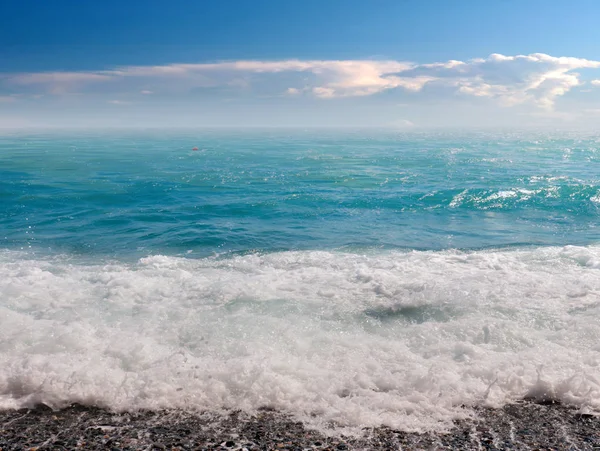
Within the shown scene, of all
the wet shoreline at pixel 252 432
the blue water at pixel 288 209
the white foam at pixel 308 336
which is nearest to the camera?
the wet shoreline at pixel 252 432

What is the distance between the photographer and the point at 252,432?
6297mm

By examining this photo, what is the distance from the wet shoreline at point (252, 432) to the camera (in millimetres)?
5961

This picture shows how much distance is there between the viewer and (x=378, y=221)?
905 inches

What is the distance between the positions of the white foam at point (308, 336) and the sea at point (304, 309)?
0.04 metres

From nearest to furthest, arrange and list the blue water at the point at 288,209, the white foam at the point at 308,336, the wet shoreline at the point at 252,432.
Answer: the wet shoreline at the point at 252,432, the white foam at the point at 308,336, the blue water at the point at 288,209

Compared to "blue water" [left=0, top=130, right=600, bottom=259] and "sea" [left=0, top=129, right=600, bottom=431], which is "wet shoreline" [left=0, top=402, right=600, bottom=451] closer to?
"sea" [left=0, top=129, right=600, bottom=431]

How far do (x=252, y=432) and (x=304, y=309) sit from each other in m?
5.01

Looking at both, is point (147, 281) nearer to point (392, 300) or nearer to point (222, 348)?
point (222, 348)

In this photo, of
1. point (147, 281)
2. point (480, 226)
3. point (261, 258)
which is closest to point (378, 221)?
point (480, 226)

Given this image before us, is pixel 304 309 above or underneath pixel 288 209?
underneath

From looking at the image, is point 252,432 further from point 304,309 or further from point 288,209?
point 288,209

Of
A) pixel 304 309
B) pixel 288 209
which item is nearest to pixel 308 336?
pixel 304 309

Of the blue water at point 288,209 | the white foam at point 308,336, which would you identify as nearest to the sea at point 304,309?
the white foam at point 308,336

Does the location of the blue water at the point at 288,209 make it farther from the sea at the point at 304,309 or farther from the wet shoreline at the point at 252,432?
the wet shoreline at the point at 252,432
